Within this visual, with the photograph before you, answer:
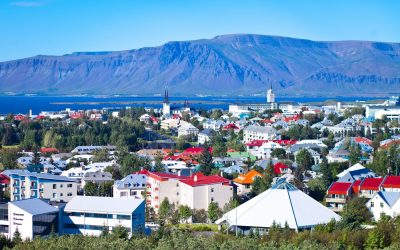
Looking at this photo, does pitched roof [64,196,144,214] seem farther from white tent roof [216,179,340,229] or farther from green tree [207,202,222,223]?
green tree [207,202,222,223]

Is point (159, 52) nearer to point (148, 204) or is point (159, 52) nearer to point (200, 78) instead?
point (200, 78)

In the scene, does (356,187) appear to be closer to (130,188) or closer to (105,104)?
(130,188)

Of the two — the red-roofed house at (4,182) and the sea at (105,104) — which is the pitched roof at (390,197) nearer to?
the red-roofed house at (4,182)

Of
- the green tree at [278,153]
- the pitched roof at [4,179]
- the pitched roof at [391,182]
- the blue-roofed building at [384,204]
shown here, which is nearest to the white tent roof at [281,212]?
the blue-roofed building at [384,204]

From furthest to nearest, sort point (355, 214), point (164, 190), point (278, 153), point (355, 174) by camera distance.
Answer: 1. point (278, 153)
2. point (355, 174)
3. point (164, 190)
4. point (355, 214)

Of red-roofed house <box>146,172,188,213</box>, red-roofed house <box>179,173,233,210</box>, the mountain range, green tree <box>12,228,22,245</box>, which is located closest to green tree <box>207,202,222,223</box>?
red-roofed house <box>179,173,233,210</box>

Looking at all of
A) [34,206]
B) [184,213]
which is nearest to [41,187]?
[34,206]
